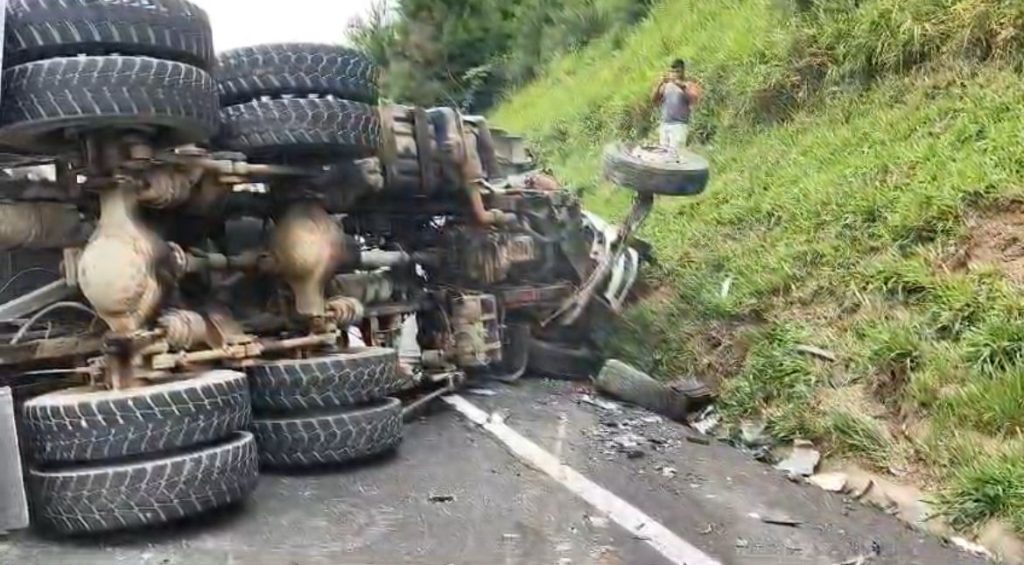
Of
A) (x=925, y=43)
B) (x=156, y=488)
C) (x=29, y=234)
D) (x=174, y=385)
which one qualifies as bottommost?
(x=156, y=488)

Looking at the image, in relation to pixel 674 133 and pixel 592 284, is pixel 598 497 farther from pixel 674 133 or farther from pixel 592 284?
pixel 674 133

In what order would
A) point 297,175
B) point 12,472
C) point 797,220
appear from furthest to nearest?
point 797,220
point 297,175
point 12,472

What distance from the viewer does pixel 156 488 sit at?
11.6ft

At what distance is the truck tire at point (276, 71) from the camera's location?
182 inches

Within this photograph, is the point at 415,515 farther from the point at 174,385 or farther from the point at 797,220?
the point at 797,220

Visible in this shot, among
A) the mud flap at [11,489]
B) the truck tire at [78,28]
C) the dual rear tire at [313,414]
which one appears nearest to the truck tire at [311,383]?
the dual rear tire at [313,414]

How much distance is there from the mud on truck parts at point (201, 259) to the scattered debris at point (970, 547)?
2.26m

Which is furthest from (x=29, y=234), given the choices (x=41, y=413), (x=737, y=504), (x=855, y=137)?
(x=855, y=137)

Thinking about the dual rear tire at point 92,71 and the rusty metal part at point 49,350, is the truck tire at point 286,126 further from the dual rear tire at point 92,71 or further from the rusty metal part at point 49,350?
Answer: the rusty metal part at point 49,350

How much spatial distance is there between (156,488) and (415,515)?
0.90 m

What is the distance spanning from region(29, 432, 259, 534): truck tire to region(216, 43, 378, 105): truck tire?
1663 millimetres

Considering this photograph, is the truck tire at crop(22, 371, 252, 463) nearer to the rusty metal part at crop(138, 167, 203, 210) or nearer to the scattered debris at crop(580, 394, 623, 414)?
the rusty metal part at crop(138, 167, 203, 210)

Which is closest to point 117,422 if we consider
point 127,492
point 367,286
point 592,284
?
point 127,492

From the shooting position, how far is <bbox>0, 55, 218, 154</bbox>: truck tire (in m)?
3.66
